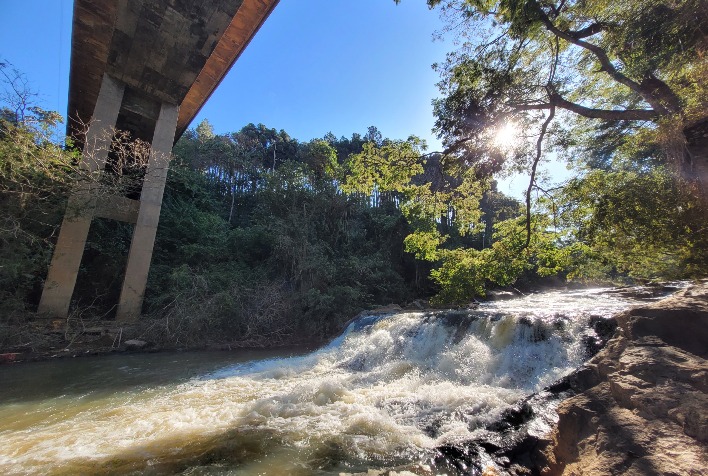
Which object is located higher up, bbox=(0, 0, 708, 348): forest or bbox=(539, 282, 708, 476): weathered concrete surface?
bbox=(0, 0, 708, 348): forest

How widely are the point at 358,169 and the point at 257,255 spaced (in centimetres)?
1116

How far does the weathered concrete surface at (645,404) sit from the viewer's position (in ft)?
5.47

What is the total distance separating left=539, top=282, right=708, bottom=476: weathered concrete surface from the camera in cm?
167

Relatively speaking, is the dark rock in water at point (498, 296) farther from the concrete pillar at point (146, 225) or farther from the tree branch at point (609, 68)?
the concrete pillar at point (146, 225)

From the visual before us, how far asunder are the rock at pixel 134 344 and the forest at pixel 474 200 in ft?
1.39

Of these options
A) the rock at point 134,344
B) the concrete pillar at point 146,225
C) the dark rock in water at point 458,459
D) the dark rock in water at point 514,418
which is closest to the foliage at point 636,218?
the dark rock in water at point 514,418

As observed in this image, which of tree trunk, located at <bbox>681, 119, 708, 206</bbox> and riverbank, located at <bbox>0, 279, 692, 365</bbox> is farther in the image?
riverbank, located at <bbox>0, 279, 692, 365</bbox>

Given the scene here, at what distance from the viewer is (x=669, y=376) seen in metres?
2.16

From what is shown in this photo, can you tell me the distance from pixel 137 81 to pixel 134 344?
8276mm

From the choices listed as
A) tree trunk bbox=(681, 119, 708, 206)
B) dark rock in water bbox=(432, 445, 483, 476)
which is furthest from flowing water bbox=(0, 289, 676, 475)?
tree trunk bbox=(681, 119, 708, 206)

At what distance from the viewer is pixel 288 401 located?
4.65 metres

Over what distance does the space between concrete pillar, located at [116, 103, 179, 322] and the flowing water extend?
7.76ft

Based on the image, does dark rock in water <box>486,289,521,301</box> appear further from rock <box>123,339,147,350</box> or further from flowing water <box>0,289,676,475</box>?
rock <box>123,339,147,350</box>

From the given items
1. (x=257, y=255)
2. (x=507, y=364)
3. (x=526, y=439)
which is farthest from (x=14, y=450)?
(x=257, y=255)
